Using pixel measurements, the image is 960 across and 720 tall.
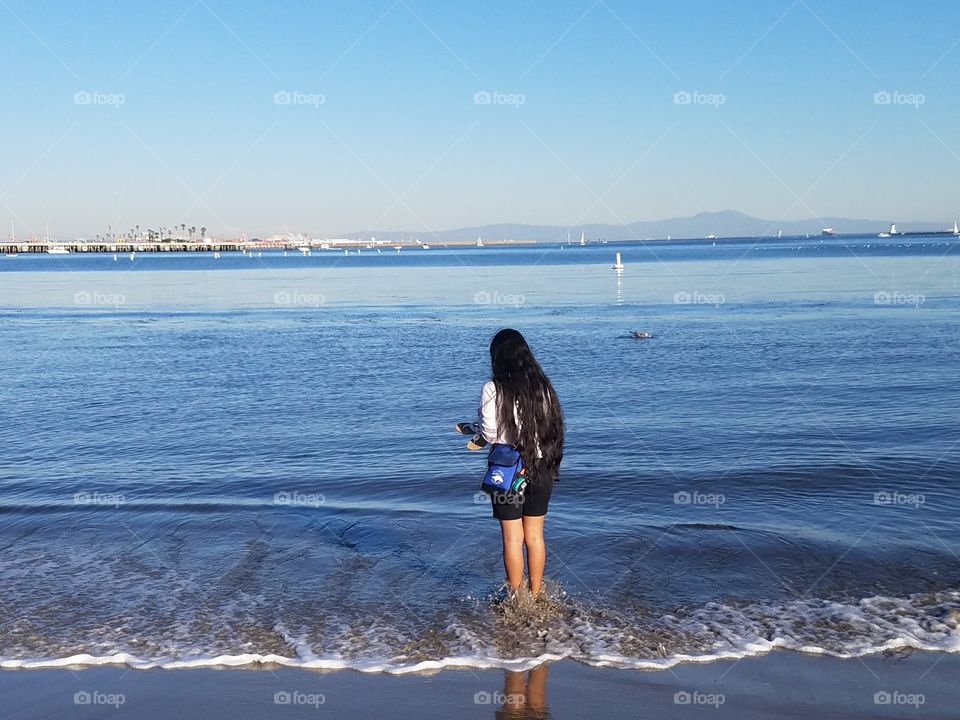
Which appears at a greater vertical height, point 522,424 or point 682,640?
point 522,424

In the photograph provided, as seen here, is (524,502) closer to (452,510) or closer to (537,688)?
(537,688)

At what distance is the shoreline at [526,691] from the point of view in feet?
A: 16.7

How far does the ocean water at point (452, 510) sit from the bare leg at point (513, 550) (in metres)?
0.29

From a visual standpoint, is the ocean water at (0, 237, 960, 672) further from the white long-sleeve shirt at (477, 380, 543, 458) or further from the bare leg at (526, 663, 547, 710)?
the white long-sleeve shirt at (477, 380, 543, 458)

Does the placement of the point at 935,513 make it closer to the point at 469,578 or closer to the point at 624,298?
the point at 469,578

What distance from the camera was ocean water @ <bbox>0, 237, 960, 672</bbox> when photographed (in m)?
6.29

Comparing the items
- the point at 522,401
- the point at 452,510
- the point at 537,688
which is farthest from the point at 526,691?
the point at 452,510

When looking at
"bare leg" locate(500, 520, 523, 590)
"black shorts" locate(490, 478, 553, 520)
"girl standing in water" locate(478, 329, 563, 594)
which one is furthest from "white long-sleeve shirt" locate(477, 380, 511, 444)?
"bare leg" locate(500, 520, 523, 590)

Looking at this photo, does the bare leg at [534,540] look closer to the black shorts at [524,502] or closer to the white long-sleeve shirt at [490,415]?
the black shorts at [524,502]

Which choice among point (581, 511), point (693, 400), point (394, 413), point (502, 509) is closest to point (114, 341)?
point (394, 413)

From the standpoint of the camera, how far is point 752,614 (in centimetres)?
655

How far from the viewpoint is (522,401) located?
6355 millimetres

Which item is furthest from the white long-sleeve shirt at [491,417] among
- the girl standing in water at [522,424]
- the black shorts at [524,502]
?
the black shorts at [524,502]

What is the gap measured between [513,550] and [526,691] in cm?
135
